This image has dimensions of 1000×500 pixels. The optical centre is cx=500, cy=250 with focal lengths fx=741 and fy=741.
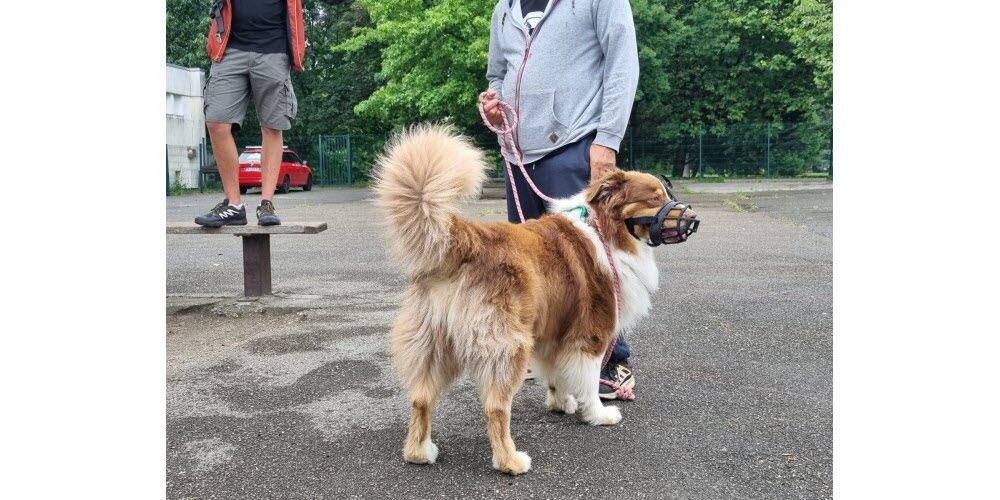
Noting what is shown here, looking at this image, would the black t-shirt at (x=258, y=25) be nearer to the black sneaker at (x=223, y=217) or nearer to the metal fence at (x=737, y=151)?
the black sneaker at (x=223, y=217)

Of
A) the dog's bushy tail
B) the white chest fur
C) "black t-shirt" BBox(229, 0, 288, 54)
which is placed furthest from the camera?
"black t-shirt" BBox(229, 0, 288, 54)

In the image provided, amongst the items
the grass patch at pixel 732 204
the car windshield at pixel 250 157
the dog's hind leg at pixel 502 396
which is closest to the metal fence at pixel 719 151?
the car windshield at pixel 250 157

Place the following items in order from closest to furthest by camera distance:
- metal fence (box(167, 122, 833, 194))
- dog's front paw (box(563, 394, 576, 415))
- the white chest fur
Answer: the white chest fur → dog's front paw (box(563, 394, 576, 415)) → metal fence (box(167, 122, 833, 194))

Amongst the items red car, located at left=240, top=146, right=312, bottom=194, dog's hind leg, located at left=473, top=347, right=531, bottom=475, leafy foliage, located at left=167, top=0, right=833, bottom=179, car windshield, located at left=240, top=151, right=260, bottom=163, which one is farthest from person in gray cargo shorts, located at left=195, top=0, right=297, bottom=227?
car windshield, located at left=240, top=151, right=260, bottom=163

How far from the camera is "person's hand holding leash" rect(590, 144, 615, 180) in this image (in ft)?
12.8

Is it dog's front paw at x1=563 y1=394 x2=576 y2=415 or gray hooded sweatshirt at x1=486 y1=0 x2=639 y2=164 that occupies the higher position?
gray hooded sweatshirt at x1=486 y1=0 x2=639 y2=164

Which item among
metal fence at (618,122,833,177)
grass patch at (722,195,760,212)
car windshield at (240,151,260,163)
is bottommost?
grass patch at (722,195,760,212)

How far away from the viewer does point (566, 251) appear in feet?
11.6

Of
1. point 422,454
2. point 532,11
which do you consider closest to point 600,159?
point 532,11

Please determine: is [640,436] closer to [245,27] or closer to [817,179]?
[245,27]

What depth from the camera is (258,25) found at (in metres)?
5.77

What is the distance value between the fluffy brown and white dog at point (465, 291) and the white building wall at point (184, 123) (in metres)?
27.0

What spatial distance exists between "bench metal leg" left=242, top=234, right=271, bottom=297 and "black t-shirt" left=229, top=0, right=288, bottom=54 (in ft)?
5.51

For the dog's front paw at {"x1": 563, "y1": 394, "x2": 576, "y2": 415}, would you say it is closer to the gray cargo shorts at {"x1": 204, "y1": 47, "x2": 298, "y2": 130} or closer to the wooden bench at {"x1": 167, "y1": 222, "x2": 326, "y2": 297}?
the wooden bench at {"x1": 167, "y1": 222, "x2": 326, "y2": 297}
